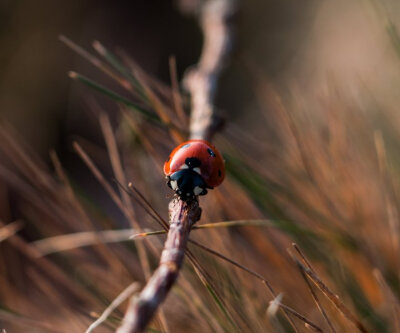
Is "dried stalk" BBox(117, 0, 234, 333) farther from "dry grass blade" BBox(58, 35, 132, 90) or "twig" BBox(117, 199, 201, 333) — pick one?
"dry grass blade" BBox(58, 35, 132, 90)

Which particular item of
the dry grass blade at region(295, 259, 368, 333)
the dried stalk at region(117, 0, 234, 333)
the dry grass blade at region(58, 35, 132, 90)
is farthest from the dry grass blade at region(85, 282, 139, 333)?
the dry grass blade at region(58, 35, 132, 90)

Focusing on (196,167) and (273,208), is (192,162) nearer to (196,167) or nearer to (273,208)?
(196,167)

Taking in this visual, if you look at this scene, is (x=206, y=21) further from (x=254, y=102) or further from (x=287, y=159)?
(x=254, y=102)

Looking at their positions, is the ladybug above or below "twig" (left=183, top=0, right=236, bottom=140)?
below

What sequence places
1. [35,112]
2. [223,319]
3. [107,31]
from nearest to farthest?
1. [223,319]
2. [35,112]
3. [107,31]

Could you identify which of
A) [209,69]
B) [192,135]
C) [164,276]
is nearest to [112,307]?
[164,276]

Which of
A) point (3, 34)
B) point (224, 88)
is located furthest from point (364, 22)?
point (3, 34)

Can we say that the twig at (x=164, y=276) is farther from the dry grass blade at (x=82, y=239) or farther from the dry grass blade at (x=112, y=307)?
the dry grass blade at (x=82, y=239)

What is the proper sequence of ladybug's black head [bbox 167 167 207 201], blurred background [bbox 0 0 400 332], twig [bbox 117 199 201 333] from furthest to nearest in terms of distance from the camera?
blurred background [bbox 0 0 400 332]
ladybug's black head [bbox 167 167 207 201]
twig [bbox 117 199 201 333]
